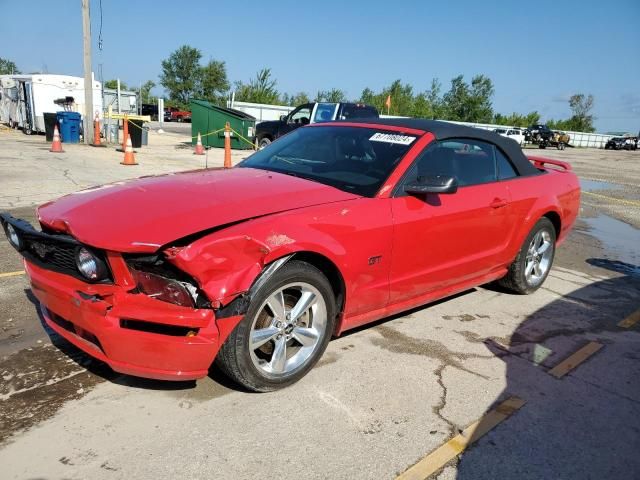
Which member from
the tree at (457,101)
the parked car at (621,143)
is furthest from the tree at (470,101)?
the parked car at (621,143)

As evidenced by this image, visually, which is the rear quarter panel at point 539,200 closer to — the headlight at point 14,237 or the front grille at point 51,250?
the front grille at point 51,250

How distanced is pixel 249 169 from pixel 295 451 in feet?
7.13

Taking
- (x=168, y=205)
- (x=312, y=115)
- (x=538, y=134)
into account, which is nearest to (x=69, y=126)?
(x=312, y=115)

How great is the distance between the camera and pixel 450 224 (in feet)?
11.9

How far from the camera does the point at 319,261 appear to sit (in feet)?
9.63

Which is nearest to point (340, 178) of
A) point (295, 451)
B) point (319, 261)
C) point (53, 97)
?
point (319, 261)

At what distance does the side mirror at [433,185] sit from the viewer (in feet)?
10.7

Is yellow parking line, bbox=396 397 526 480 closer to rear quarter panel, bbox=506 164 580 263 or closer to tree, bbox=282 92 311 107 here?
rear quarter panel, bbox=506 164 580 263

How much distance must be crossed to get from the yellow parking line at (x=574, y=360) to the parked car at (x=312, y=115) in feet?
38.0

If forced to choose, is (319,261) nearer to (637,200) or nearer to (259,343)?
(259,343)

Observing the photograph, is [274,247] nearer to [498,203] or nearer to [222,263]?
[222,263]

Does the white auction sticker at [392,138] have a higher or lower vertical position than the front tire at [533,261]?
higher

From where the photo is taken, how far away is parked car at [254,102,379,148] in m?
15.4

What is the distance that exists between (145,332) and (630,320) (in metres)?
A: 4.02
